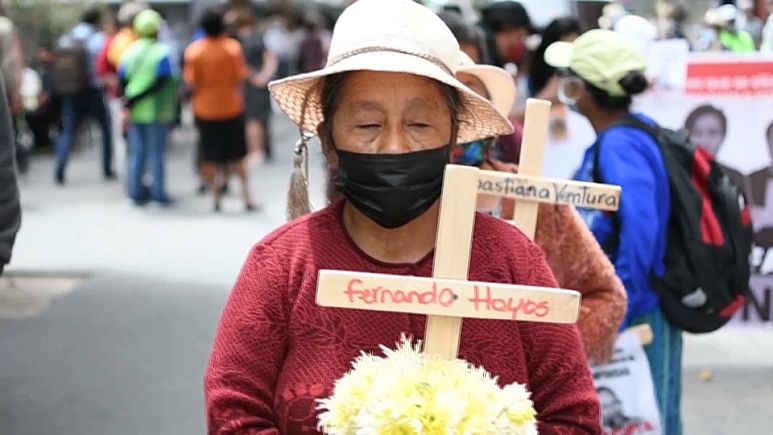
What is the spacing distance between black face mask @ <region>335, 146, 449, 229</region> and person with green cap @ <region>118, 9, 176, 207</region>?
32.3 ft

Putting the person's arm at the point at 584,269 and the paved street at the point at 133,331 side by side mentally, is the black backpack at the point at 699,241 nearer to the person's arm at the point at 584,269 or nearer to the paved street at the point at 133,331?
the person's arm at the point at 584,269

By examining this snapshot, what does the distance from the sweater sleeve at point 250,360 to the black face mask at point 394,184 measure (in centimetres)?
20

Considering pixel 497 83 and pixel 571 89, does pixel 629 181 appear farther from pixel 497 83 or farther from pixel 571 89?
pixel 497 83

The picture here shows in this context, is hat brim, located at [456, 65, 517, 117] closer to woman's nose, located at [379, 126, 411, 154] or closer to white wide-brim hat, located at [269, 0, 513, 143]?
white wide-brim hat, located at [269, 0, 513, 143]

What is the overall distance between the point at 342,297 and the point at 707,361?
5506 mm

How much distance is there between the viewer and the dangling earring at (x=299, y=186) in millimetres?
2502

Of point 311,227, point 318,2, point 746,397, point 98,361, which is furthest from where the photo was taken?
point 318,2

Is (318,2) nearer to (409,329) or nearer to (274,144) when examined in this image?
(274,144)

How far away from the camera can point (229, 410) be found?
2076mm

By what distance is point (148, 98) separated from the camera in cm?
1177

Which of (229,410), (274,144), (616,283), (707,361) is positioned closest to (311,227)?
(229,410)

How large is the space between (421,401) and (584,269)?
1.58 m

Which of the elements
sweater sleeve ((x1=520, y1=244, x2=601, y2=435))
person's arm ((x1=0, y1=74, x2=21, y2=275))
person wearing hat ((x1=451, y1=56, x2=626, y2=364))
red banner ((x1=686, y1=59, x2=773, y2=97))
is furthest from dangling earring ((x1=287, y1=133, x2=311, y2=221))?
red banner ((x1=686, y1=59, x2=773, y2=97))

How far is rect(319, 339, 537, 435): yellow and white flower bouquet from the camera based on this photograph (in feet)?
6.10
